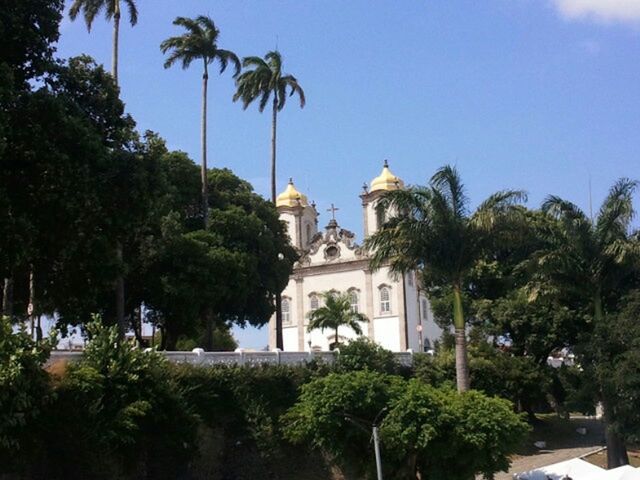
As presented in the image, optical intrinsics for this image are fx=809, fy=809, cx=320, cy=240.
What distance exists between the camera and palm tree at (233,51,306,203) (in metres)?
39.2

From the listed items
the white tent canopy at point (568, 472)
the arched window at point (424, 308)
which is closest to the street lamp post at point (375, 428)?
the white tent canopy at point (568, 472)

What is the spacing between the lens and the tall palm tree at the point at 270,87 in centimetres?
3919

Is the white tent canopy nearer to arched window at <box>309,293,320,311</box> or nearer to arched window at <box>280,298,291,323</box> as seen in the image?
arched window at <box>309,293,320,311</box>

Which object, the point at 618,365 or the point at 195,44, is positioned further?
the point at 195,44

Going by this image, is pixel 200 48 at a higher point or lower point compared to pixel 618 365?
higher

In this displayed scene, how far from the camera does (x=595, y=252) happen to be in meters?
25.9

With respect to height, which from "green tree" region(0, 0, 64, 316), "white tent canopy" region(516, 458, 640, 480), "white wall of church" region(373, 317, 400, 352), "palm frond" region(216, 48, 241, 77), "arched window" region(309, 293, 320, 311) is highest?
"palm frond" region(216, 48, 241, 77)

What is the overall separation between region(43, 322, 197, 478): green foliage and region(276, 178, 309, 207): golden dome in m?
36.8

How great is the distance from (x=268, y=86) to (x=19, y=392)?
26.0 m

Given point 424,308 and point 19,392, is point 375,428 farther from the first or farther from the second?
point 424,308

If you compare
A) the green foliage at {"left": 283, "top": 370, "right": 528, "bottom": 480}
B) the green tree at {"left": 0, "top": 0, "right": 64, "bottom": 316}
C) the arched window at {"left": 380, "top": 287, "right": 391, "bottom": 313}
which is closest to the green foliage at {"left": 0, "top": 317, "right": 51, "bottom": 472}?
the green tree at {"left": 0, "top": 0, "right": 64, "bottom": 316}

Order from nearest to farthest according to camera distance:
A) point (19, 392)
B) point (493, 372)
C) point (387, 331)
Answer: point (19, 392)
point (493, 372)
point (387, 331)

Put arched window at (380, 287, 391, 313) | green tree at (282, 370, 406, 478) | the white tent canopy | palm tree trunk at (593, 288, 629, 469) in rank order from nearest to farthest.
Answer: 1. green tree at (282, 370, 406, 478)
2. the white tent canopy
3. palm tree trunk at (593, 288, 629, 469)
4. arched window at (380, 287, 391, 313)

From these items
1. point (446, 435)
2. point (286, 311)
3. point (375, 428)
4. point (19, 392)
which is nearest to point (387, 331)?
point (286, 311)
